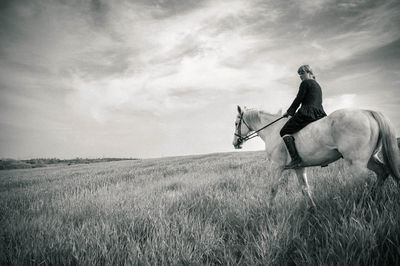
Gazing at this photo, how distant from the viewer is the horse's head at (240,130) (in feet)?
20.8

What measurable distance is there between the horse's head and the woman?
1812mm

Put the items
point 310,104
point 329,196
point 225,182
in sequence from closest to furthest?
1. point 329,196
2. point 310,104
3. point 225,182

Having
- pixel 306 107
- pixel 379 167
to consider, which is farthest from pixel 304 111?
pixel 379 167

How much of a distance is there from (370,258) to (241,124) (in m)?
4.92

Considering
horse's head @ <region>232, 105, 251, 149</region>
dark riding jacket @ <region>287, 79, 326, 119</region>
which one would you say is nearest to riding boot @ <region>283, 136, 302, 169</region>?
dark riding jacket @ <region>287, 79, 326, 119</region>

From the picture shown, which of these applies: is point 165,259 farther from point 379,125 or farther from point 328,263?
point 379,125

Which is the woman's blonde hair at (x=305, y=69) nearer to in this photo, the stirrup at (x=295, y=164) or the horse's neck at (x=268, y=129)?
the horse's neck at (x=268, y=129)

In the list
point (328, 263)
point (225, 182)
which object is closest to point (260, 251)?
point (328, 263)

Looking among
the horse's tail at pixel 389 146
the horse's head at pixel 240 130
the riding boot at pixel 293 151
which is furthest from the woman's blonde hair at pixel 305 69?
the horse's head at pixel 240 130

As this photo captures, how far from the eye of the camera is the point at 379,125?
331cm

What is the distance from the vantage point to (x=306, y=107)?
4.34 meters

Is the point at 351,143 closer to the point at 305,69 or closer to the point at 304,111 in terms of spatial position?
the point at 304,111

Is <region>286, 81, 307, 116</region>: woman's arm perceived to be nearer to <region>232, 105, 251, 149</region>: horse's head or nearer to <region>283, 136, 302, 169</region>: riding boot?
A: <region>283, 136, 302, 169</region>: riding boot

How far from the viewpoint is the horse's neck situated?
514 centimetres
